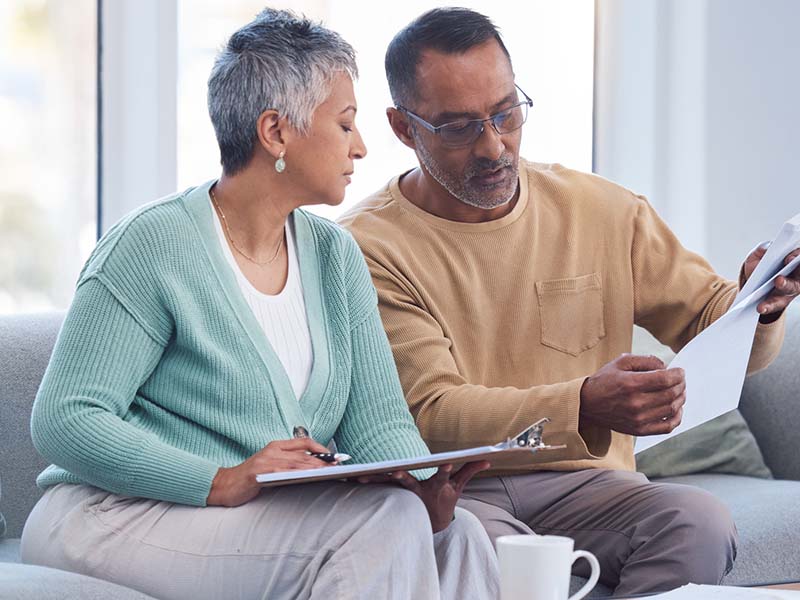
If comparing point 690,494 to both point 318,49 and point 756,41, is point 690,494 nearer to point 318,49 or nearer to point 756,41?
point 318,49

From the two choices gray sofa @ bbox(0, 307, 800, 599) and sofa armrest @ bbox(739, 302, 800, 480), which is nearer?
gray sofa @ bbox(0, 307, 800, 599)

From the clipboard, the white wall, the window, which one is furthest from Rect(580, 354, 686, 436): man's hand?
the white wall

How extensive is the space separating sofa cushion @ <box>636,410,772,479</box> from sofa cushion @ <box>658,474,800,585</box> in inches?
8.5

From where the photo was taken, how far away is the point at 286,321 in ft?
5.51

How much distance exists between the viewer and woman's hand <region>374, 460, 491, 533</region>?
4.81 feet

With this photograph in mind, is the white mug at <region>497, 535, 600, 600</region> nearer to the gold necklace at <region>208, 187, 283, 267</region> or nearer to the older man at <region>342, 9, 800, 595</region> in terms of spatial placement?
the older man at <region>342, 9, 800, 595</region>

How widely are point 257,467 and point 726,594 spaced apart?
1.93 feet

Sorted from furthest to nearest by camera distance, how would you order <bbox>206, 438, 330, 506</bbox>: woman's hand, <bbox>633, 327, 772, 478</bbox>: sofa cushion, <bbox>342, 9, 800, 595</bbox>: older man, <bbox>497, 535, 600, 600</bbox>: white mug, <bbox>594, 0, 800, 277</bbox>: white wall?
<bbox>594, 0, 800, 277</bbox>: white wall
<bbox>633, 327, 772, 478</bbox>: sofa cushion
<bbox>342, 9, 800, 595</bbox>: older man
<bbox>206, 438, 330, 506</bbox>: woman's hand
<bbox>497, 535, 600, 600</bbox>: white mug

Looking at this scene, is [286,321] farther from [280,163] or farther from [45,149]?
[45,149]

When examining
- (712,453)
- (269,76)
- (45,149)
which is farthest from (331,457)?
(45,149)

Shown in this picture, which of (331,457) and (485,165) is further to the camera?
(485,165)

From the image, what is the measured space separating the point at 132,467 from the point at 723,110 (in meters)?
2.25

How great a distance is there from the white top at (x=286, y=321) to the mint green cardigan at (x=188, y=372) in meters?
0.02

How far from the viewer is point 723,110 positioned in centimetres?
314
